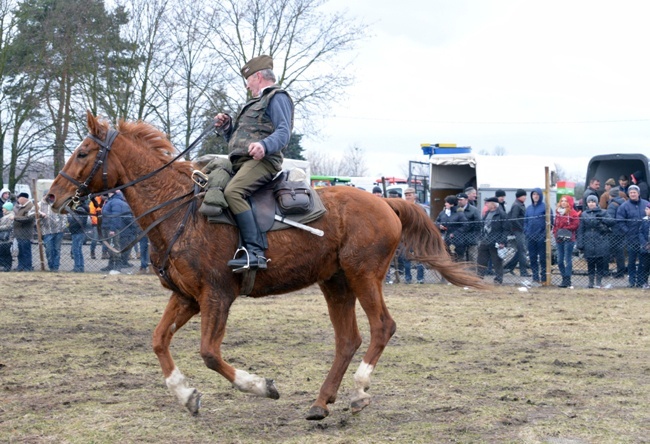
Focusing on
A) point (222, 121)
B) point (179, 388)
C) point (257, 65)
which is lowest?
point (179, 388)

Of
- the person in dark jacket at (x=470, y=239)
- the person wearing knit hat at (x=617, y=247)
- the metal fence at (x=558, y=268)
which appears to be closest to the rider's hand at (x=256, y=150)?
the metal fence at (x=558, y=268)

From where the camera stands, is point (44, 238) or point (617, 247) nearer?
point (617, 247)

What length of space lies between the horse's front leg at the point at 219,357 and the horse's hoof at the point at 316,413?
311mm

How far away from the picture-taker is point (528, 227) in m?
16.7

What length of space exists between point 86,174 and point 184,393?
6.42ft

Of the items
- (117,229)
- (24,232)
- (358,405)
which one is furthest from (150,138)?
(24,232)

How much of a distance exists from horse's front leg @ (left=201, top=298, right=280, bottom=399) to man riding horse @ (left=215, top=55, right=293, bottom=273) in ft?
1.17

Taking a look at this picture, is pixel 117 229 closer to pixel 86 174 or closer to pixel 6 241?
pixel 6 241

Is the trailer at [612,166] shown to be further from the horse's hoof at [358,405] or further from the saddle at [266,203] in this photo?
the horse's hoof at [358,405]

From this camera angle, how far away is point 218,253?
629 cm

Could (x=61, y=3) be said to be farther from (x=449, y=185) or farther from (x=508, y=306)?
(x=508, y=306)

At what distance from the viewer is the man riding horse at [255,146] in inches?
249

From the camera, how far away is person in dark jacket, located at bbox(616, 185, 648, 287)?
627 inches

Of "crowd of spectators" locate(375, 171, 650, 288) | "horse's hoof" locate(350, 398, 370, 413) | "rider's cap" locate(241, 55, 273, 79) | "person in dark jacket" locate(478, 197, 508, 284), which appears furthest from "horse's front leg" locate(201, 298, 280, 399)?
"person in dark jacket" locate(478, 197, 508, 284)
